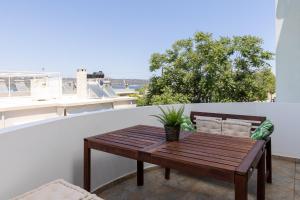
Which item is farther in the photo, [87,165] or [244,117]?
[244,117]

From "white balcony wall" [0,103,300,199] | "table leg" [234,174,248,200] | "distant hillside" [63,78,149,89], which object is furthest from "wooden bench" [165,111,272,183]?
"distant hillside" [63,78,149,89]

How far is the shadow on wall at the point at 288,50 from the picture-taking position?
5.29 metres

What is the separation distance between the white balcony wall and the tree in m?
2.82

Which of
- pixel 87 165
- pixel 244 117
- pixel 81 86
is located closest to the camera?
pixel 87 165

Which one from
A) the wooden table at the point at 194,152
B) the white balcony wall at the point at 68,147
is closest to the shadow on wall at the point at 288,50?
the white balcony wall at the point at 68,147

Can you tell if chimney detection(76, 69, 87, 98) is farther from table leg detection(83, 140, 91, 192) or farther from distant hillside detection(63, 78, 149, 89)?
table leg detection(83, 140, 91, 192)

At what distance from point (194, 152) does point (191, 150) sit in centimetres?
7

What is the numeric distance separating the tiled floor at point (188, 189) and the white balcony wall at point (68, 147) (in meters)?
0.26

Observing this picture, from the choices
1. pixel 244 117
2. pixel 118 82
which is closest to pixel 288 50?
pixel 244 117

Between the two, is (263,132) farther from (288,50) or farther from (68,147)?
(288,50)

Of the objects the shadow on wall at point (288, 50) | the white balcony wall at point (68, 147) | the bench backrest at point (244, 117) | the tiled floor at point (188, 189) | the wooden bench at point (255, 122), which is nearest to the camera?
the white balcony wall at point (68, 147)

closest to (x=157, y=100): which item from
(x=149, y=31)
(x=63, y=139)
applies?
→ (x=63, y=139)

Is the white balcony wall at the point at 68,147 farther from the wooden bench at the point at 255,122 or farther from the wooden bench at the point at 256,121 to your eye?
the wooden bench at the point at 256,121

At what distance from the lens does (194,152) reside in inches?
80.6
